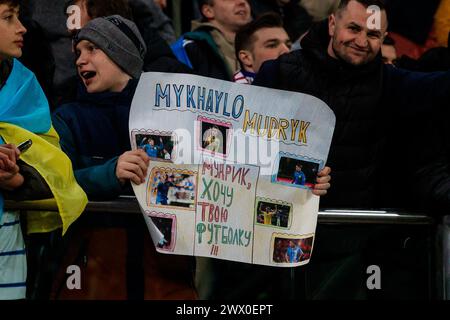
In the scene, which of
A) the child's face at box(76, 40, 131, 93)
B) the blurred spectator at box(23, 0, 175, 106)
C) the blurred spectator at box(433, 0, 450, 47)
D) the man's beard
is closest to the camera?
the child's face at box(76, 40, 131, 93)

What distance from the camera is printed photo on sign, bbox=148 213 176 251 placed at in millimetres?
6109

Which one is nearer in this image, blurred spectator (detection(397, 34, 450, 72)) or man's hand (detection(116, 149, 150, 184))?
man's hand (detection(116, 149, 150, 184))

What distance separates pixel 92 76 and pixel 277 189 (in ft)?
3.70

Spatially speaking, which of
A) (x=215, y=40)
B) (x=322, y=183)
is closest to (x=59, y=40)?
(x=215, y=40)

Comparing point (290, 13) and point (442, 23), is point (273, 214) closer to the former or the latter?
point (442, 23)

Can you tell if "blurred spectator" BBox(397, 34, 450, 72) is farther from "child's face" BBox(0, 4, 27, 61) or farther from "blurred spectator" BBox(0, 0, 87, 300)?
"child's face" BBox(0, 4, 27, 61)

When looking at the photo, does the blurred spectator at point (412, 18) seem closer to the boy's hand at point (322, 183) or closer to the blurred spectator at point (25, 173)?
the boy's hand at point (322, 183)

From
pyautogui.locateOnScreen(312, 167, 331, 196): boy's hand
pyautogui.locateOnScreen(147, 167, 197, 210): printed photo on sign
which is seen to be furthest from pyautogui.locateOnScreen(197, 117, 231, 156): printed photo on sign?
pyautogui.locateOnScreen(312, 167, 331, 196): boy's hand

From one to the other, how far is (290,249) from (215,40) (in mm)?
2489

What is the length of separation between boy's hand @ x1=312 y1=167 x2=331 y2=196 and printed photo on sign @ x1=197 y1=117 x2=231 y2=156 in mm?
462

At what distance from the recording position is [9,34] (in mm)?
6156

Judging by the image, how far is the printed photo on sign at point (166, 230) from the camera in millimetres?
6109

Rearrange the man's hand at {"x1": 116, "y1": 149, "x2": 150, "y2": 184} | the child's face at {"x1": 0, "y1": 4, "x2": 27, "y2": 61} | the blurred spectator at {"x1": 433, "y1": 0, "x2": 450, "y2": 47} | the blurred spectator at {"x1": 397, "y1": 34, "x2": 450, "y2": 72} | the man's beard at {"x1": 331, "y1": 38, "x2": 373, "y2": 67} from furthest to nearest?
1. the blurred spectator at {"x1": 433, "y1": 0, "x2": 450, "y2": 47}
2. the blurred spectator at {"x1": 397, "y1": 34, "x2": 450, "y2": 72}
3. the man's beard at {"x1": 331, "y1": 38, "x2": 373, "y2": 67}
4. the child's face at {"x1": 0, "y1": 4, "x2": 27, "y2": 61}
5. the man's hand at {"x1": 116, "y1": 149, "x2": 150, "y2": 184}
